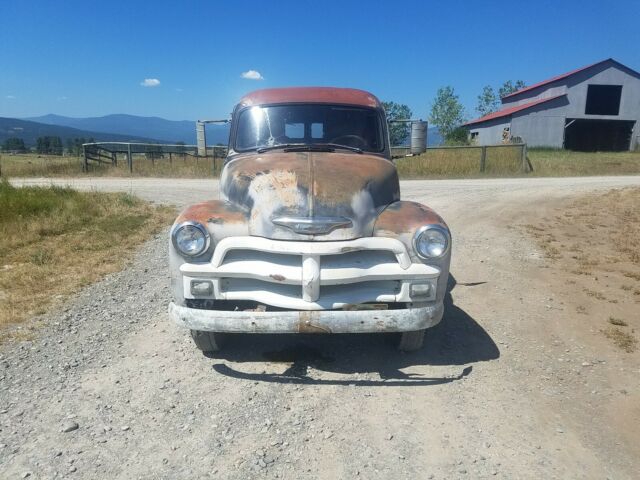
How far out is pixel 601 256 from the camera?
6801mm

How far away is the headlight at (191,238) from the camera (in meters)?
3.30

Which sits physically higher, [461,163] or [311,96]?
[311,96]

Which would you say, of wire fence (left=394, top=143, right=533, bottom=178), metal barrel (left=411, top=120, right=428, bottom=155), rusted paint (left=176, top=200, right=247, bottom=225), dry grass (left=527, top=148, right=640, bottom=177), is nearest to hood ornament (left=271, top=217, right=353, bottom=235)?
rusted paint (left=176, top=200, right=247, bottom=225)

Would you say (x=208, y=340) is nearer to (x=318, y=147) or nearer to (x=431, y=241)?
(x=431, y=241)

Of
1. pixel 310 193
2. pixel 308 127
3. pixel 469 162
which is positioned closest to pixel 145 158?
pixel 469 162

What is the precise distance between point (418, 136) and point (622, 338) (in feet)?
9.35

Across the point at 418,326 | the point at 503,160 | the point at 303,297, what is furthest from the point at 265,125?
the point at 503,160

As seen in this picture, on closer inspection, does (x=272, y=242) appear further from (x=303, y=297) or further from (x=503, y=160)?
(x=503, y=160)

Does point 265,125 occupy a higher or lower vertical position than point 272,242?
higher

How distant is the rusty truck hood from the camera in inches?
130

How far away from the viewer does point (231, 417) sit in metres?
2.98

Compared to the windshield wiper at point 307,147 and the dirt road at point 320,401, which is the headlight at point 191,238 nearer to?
the dirt road at point 320,401

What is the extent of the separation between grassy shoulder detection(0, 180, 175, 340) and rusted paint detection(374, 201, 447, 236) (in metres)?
3.57

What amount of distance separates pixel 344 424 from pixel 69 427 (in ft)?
5.47
